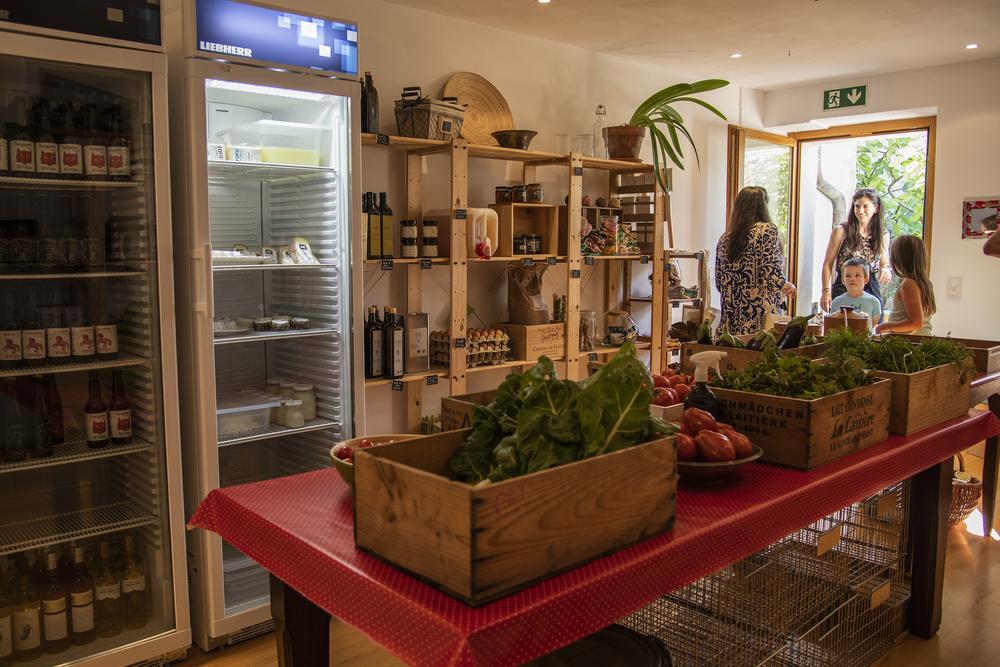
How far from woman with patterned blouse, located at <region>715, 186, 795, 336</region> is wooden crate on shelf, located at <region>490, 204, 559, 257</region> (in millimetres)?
1148

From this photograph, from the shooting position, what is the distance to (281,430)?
330 centimetres

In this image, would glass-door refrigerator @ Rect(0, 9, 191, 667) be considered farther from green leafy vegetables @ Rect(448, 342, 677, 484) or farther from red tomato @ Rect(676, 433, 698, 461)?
red tomato @ Rect(676, 433, 698, 461)

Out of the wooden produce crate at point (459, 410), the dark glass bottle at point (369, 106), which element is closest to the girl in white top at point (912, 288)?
the dark glass bottle at point (369, 106)

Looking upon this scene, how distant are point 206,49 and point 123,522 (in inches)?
66.6

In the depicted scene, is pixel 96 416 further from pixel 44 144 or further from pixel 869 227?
pixel 869 227

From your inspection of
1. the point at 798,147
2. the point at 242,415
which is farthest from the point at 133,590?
the point at 798,147

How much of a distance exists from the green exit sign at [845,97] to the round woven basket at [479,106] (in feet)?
10.5

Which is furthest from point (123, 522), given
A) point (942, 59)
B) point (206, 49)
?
point (942, 59)

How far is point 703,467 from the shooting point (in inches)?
74.3

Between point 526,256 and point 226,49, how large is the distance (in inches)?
81.4

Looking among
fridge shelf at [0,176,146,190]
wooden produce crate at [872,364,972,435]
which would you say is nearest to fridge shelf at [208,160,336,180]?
fridge shelf at [0,176,146,190]

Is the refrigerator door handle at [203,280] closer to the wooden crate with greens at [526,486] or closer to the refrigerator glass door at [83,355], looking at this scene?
the refrigerator glass door at [83,355]

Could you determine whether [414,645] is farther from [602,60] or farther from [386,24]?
[602,60]

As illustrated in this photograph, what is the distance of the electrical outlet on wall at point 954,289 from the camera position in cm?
615
